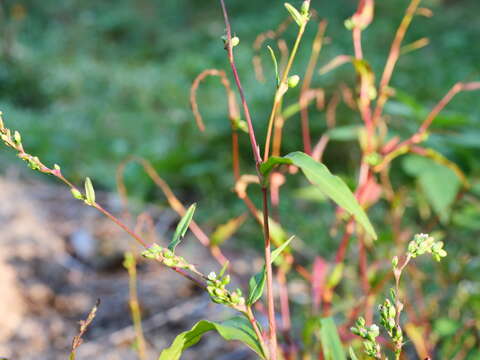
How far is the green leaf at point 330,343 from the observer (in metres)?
0.74

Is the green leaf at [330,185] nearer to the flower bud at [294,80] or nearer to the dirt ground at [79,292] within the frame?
the flower bud at [294,80]

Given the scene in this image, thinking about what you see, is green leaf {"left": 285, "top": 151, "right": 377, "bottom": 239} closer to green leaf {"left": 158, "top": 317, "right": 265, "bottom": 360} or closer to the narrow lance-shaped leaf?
the narrow lance-shaped leaf

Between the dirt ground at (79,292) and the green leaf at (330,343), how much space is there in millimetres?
641

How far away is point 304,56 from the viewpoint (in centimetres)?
509

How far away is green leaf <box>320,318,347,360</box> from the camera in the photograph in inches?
29.2

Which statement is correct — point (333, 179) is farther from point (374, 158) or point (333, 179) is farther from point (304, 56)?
point (304, 56)

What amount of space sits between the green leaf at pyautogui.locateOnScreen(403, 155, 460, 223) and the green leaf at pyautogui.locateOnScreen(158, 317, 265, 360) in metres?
0.92

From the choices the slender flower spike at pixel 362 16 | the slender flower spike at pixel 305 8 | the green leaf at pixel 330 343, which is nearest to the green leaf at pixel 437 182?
the slender flower spike at pixel 362 16

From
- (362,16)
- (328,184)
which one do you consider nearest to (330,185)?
(328,184)

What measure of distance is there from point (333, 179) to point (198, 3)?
888 cm

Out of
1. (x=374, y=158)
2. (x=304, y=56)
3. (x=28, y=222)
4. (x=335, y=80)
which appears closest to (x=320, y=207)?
(x=335, y=80)

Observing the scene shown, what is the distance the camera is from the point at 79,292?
157cm

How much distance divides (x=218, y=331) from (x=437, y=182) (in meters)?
1.13

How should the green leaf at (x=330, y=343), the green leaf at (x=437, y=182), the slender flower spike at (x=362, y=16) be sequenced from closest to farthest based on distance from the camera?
1. the green leaf at (x=330, y=343)
2. the slender flower spike at (x=362, y=16)
3. the green leaf at (x=437, y=182)
